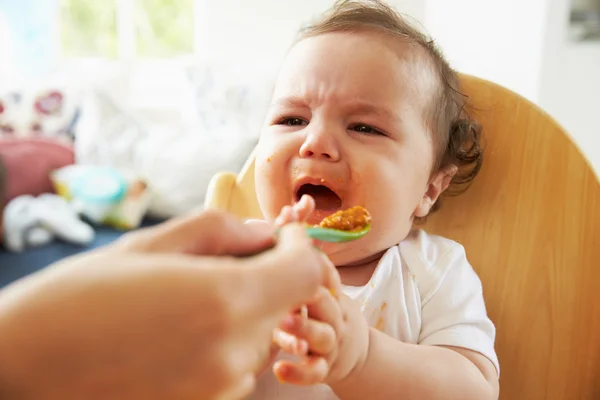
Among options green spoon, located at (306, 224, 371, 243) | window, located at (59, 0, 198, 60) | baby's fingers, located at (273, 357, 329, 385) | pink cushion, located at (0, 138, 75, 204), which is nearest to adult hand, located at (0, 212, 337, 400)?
baby's fingers, located at (273, 357, 329, 385)

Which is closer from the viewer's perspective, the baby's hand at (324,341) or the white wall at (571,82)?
the baby's hand at (324,341)

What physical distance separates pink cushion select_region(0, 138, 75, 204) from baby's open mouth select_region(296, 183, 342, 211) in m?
2.00

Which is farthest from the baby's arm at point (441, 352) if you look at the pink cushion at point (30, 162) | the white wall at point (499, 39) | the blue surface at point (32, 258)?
the pink cushion at point (30, 162)

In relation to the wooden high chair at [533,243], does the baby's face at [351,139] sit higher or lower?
higher

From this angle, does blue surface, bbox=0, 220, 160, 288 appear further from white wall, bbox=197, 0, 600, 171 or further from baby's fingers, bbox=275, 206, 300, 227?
baby's fingers, bbox=275, 206, 300, 227

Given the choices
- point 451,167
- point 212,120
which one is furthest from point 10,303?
point 212,120

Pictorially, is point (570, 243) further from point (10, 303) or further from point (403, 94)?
point (10, 303)

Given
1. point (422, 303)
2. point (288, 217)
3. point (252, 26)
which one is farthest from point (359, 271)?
point (252, 26)

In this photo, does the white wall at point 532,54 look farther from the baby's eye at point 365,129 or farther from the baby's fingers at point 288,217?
the baby's fingers at point 288,217

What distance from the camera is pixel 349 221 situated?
0.62 metres

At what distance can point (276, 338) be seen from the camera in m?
0.47

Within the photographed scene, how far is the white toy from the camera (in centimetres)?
220

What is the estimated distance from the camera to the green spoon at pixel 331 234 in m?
0.54

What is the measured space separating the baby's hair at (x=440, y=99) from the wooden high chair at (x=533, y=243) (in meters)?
0.02
